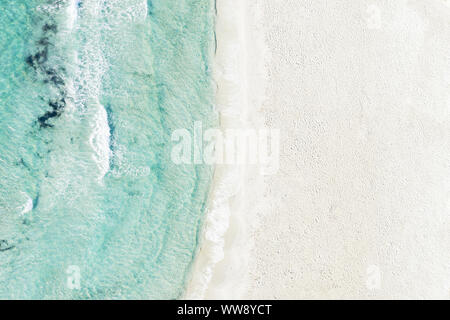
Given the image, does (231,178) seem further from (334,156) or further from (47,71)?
(47,71)

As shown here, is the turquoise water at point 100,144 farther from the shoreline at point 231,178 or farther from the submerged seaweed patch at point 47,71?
the shoreline at point 231,178

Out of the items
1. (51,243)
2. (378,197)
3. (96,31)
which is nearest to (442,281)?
(378,197)

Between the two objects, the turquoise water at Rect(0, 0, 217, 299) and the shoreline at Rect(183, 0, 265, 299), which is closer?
the turquoise water at Rect(0, 0, 217, 299)

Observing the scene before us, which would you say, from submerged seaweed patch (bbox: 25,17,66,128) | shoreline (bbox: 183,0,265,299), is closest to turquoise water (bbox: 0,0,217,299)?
submerged seaweed patch (bbox: 25,17,66,128)

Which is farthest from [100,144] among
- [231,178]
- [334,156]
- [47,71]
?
[334,156]

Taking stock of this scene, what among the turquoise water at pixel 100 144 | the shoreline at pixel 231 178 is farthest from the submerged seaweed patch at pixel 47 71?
the shoreline at pixel 231 178

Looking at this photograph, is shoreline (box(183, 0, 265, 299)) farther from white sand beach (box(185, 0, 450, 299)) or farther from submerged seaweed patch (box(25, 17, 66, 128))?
submerged seaweed patch (box(25, 17, 66, 128))
